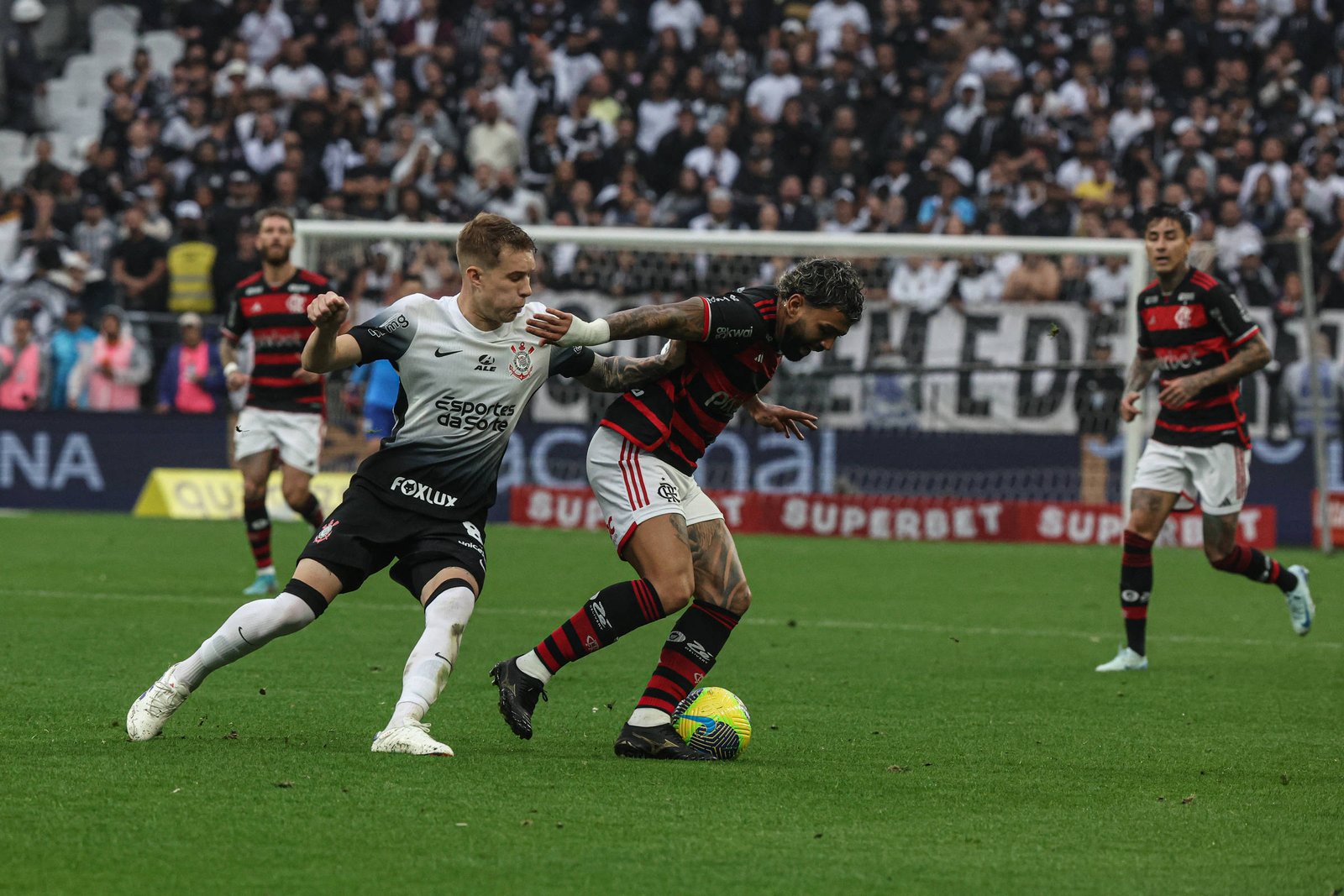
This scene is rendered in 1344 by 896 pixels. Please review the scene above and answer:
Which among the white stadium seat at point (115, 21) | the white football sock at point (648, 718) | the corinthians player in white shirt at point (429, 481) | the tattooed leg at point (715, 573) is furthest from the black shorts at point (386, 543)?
the white stadium seat at point (115, 21)

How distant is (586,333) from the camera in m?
6.07

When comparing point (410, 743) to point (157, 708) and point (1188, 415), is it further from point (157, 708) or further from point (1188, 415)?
point (1188, 415)

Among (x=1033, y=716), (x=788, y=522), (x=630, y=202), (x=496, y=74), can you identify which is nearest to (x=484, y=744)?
(x=1033, y=716)

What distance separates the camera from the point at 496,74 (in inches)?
902

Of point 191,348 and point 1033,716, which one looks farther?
point 191,348

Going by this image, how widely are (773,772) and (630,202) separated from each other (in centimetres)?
1569

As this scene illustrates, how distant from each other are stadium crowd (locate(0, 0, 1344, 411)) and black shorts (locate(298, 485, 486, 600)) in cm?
1293

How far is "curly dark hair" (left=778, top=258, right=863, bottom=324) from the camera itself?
618 cm

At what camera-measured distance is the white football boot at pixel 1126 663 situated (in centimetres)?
934

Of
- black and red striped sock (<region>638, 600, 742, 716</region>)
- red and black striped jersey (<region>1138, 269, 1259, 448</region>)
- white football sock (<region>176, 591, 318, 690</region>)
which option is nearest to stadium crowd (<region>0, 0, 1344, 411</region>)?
red and black striped jersey (<region>1138, 269, 1259, 448</region>)

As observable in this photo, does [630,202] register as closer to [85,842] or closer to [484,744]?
[484,744]

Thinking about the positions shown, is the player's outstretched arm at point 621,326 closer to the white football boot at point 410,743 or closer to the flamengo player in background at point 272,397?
the white football boot at point 410,743

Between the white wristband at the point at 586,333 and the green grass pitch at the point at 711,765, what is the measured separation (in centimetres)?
144

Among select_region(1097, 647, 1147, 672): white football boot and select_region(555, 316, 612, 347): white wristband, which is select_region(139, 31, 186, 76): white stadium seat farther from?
select_region(555, 316, 612, 347): white wristband
